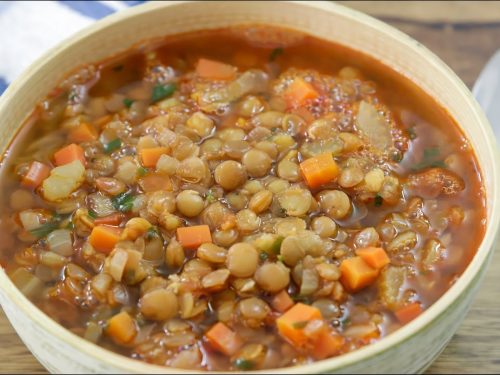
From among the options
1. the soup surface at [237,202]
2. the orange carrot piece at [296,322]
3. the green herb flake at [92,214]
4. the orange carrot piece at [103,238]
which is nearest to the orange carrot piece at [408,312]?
the soup surface at [237,202]

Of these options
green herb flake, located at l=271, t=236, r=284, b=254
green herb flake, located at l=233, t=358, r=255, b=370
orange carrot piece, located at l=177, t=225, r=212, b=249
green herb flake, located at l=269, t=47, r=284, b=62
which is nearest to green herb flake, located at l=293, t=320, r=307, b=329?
green herb flake, located at l=233, t=358, r=255, b=370

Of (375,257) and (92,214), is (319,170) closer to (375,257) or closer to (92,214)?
(375,257)

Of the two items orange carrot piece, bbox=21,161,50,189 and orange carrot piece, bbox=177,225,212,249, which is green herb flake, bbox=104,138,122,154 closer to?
orange carrot piece, bbox=21,161,50,189

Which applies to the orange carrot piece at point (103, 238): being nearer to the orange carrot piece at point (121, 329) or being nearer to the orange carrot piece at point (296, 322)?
the orange carrot piece at point (121, 329)

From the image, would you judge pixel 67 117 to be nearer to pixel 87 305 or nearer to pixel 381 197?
pixel 87 305

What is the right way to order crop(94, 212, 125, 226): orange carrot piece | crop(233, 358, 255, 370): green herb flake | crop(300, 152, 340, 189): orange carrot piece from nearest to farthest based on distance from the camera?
1. crop(233, 358, 255, 370): green herb flake
2. crop(94, 212, 125, 226): orange carrot piece
3. crop(300, 152, 340, 189): orange carrot piece

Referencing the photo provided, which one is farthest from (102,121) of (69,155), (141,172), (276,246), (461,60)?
(461,60)
